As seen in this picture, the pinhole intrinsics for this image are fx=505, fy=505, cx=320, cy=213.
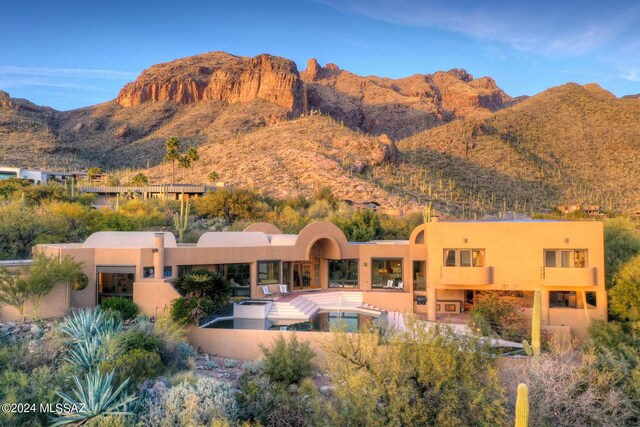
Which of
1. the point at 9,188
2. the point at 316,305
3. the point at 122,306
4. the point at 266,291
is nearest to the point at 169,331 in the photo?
the point at 122,306

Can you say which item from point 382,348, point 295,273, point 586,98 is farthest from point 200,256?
point 586,98

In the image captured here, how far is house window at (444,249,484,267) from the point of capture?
20906 millimetres

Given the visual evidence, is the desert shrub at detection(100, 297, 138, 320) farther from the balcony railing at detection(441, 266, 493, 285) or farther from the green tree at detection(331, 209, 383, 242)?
the green tree at detection(331, 209, 383, 242)

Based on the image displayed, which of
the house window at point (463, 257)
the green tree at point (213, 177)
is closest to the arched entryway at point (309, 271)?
the house window at point (463, 257)

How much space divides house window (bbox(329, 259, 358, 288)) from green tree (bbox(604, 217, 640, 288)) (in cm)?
1137

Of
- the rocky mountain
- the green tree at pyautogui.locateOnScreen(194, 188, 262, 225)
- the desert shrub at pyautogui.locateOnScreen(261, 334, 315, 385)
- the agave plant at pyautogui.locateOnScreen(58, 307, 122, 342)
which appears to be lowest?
the desert shrub at pyautogui.locateOnScreen(261, 334, 315, 385)

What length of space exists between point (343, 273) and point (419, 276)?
13.6ft

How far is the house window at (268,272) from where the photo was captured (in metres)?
24.4

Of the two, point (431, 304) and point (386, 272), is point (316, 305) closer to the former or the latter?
point (386, 272)

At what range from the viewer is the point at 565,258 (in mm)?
20109

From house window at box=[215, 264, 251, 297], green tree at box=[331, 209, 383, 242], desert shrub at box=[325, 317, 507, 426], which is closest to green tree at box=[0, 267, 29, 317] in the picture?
house window at box=[215, 264, 251, 297]

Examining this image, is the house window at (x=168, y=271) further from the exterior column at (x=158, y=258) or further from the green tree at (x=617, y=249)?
the green tree at (x=617, y=249)

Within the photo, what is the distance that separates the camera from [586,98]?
8294 centimetres

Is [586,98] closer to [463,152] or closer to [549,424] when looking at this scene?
[463,152]
